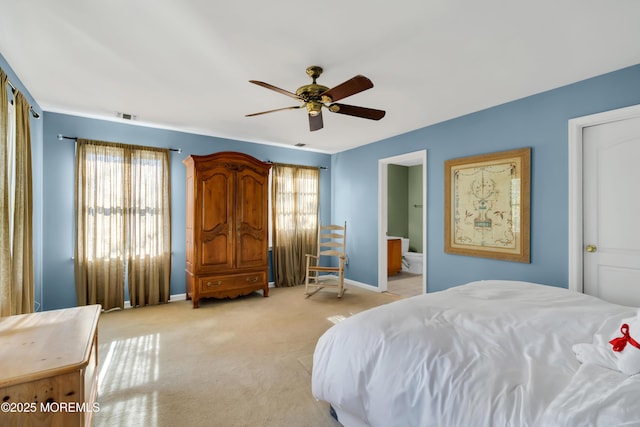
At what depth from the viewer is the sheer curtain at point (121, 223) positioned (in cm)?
363

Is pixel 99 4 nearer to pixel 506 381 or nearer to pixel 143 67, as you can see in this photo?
pixel 143 67

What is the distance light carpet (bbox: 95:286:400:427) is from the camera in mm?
1858

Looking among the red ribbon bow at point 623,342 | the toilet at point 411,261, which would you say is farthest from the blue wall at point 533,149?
the toilet at point 411,261

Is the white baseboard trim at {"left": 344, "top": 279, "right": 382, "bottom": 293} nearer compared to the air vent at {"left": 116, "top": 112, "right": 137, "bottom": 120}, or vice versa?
the air vent at {"left": 116, "top": 112, "right": 137, "bottom": 120}

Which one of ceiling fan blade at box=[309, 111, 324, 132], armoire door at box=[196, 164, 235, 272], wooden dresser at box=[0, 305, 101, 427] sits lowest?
wooden dresser at box=[0, 305, 101, 427]

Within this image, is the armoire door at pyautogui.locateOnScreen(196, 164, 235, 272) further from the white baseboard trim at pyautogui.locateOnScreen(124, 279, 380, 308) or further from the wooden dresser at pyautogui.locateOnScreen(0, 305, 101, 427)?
the wooden dresser at pyautogui.locateOnScreen(0, 305, 101, 427)

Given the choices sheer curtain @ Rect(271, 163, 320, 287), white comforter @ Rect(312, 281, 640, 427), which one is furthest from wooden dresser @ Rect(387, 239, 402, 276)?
white comforter @ Rect(312, 281, 640, 427)

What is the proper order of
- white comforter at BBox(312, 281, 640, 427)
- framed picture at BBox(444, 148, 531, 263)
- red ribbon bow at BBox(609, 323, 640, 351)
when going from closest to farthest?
white comforter at BBox(312, 281, 640, 427) → red ribbon bow at BBox(609, 323, 640, 351) → framed picture at BBox(444, 148, 531, 263)

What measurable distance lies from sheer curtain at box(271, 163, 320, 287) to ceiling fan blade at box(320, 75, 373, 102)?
2971 millimetres

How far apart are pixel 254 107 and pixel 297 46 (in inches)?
53.2

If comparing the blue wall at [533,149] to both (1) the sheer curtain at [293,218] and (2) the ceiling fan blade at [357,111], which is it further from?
(2) the ceiling fan blade at [357,111]

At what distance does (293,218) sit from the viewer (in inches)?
208

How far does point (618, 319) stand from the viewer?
151cm

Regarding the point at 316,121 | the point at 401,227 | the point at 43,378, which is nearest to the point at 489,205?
the point at 316,121
